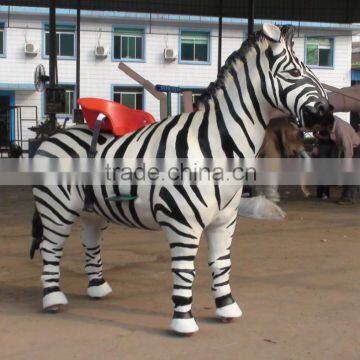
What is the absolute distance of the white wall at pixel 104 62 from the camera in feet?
102

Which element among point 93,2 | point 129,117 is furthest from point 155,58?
point 129,117

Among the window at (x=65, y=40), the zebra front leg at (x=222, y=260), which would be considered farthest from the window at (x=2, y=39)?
the zebra front leg at (x=222, y=260)

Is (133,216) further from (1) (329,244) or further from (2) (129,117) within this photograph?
(1) (329,244)

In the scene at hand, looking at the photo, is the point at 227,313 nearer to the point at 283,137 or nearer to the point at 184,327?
the point at 184,327

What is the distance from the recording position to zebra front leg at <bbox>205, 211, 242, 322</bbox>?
172 inches

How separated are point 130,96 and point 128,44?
2783 mm

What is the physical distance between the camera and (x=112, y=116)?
459cm

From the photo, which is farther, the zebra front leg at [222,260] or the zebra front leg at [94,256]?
the zebra front leg at [94,256]

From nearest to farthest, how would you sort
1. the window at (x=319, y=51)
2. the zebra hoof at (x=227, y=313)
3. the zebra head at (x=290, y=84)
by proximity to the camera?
the zebra head at (x=290, y=84)
the zebra hoof at (x=227, y=313)
the window at (x=319, y=51)

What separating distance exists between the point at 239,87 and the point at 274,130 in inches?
90.5

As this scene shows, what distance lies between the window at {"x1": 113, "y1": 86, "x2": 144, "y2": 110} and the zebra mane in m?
28.4

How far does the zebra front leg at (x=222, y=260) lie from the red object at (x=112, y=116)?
3.34 ft

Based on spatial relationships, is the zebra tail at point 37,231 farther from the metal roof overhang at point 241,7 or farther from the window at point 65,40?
the window at point 65,40

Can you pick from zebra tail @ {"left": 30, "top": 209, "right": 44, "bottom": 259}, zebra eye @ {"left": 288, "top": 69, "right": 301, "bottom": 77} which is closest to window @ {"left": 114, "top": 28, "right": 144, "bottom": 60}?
zebra tail @ {"left": 30, "top": 209, "right": 44, "bottom": 259}
